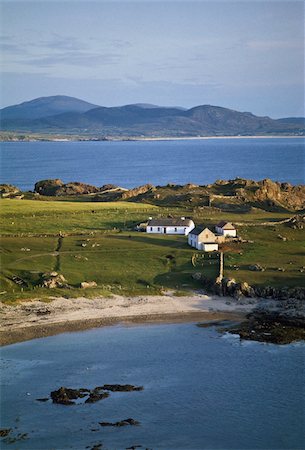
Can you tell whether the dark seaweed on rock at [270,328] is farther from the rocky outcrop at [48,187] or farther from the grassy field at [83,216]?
the rocky outcrop at [48,187]

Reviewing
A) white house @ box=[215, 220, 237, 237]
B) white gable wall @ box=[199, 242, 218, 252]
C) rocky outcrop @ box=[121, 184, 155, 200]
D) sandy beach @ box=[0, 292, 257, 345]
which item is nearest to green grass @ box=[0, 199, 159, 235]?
rocky outcrop @ box=[121, 184, 155, 200]

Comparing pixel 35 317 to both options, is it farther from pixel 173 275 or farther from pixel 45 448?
pixel 45 448

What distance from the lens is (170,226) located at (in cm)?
8556

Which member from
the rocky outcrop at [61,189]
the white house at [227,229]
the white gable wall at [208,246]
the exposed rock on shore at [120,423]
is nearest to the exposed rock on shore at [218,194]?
the rocky outcrop at [61,189]

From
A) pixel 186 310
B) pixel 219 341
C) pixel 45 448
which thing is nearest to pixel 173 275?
pixel 186 310

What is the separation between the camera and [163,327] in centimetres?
6025

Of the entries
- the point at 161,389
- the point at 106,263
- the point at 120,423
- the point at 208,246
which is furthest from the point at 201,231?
the point at 120,423

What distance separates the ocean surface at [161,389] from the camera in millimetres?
40688

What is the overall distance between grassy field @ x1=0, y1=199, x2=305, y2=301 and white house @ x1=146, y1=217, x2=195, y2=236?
1.55 m

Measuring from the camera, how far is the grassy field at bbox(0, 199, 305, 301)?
228ft

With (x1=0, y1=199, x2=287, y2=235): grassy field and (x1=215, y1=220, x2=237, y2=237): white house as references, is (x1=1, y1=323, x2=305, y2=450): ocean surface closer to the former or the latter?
(x1=215, y1=220, x2=237, y2=237): white house

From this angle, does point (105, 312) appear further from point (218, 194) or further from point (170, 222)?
point (218, 194)

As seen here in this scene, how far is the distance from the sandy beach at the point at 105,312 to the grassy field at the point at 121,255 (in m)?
2.09

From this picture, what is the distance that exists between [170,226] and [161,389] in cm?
3985
